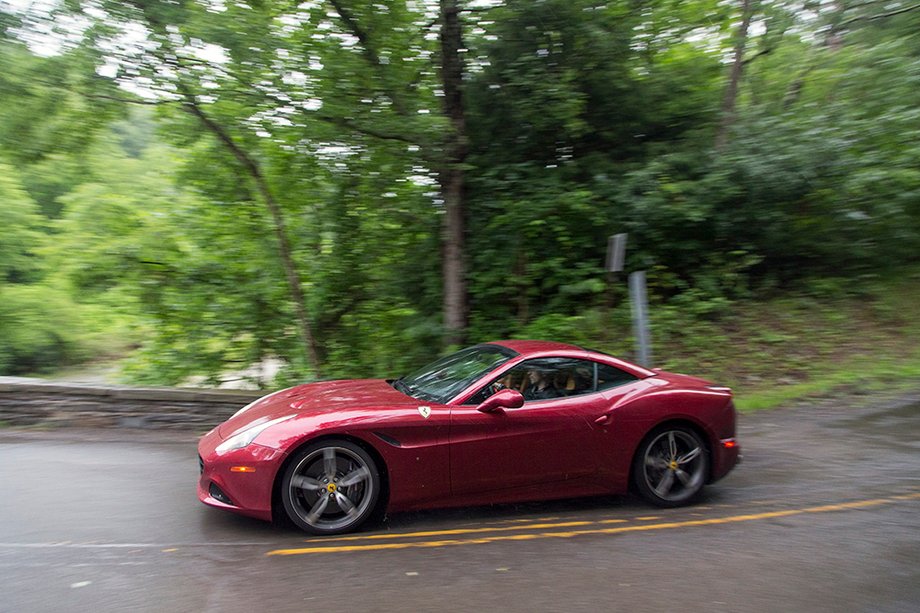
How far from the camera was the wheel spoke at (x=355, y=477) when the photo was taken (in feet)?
16.4

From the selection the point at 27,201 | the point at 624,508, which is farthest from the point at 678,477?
the point at 27,201

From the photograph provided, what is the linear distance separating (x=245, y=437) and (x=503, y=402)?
1.84 metres

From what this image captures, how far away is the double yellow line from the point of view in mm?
4707

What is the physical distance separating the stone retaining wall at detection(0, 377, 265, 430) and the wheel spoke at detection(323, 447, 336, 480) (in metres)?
3.94

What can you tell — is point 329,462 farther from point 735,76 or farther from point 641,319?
point 735,76

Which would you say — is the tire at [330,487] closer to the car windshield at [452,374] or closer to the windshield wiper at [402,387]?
the car windshield at [452,374]

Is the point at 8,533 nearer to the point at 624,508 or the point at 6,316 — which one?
the point at 624,508

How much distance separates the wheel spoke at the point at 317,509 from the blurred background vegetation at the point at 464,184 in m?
5.41

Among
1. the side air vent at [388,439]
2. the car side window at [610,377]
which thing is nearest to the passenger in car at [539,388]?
the car side window at [610,377]

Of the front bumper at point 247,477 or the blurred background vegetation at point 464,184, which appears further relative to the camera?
the blurred background vegetation at point 464,184

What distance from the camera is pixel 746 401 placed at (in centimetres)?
941

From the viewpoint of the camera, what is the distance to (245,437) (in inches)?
194

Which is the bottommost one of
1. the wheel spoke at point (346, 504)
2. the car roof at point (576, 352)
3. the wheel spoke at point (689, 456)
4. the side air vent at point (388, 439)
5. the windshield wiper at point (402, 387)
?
the wheel spoke at point (346, 504)

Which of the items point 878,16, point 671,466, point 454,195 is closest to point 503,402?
point 671,466
